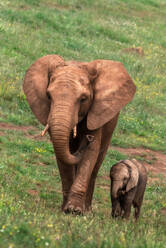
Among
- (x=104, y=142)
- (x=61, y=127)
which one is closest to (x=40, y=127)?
(x=104, y=142)

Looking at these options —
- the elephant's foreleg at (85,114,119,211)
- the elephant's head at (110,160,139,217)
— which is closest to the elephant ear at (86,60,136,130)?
the elephant's foreleg at (85,114,119,211)

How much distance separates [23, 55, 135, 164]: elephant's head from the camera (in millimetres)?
7615

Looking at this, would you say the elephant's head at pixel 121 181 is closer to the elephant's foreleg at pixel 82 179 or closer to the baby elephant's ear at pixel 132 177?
the baby elephant's ear at pixel 132 177

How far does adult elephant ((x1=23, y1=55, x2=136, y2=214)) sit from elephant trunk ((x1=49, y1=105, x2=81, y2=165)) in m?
0.10

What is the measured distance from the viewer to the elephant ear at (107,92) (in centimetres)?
824

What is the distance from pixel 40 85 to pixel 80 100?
2.89ft

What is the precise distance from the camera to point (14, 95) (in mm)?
15789

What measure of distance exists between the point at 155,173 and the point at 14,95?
4.79m

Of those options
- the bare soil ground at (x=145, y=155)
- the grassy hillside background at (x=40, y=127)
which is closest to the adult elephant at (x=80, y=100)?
the grassy hillside background at (x=40, y=127)

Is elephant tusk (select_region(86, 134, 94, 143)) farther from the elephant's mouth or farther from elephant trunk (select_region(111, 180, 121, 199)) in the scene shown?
elephant trunk (select_region(111, 180, 121, 199))

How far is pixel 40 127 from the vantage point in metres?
14.6

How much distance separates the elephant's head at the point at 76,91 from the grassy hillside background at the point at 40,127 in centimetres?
132

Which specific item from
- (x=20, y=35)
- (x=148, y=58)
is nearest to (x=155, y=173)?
(x=20, y=35)

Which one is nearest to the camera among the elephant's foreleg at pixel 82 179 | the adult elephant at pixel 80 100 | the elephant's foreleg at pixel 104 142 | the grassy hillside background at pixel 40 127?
the grassy hillside background at pixel 40 127
